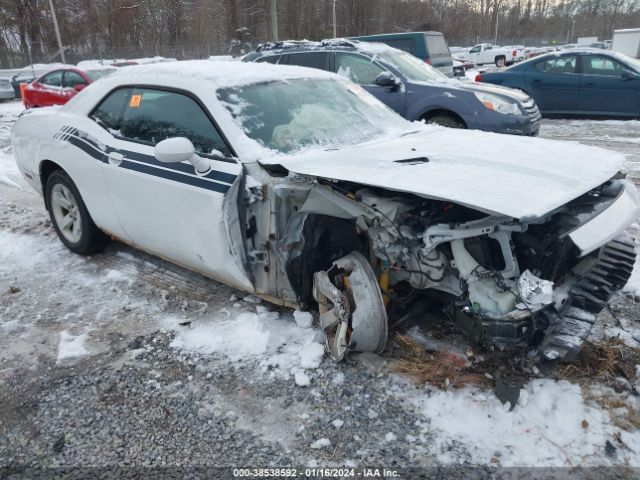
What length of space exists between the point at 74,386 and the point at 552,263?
107 inches

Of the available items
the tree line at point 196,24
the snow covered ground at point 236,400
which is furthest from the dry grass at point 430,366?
the tree line at point 196,24

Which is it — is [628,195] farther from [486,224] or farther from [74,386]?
[74,386]

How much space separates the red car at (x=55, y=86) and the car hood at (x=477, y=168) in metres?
13.0

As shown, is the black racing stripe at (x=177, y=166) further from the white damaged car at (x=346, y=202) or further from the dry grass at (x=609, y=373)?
the dry grass at (x=609, y=373)

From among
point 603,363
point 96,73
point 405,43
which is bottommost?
point 603,363

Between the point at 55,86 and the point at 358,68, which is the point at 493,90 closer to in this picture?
the point at 358,68

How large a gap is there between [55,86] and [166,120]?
12.6 metres

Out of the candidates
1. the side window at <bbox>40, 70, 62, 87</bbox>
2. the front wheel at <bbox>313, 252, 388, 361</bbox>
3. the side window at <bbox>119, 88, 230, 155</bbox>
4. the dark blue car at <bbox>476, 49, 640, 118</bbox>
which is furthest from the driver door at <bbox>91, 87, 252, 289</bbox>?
the side window at <bbox>40, 70, 62, 87</bbox>

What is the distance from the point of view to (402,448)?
243 centimetres

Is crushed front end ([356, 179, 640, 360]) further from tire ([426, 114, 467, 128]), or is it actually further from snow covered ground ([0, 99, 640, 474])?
tire ([426, 114, 467, 128])

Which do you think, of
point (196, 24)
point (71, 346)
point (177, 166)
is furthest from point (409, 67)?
point (196, 24)

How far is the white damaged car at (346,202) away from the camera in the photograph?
2.57 meters

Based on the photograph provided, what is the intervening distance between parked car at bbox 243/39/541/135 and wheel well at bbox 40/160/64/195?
4341mm

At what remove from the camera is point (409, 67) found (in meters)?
8.46
